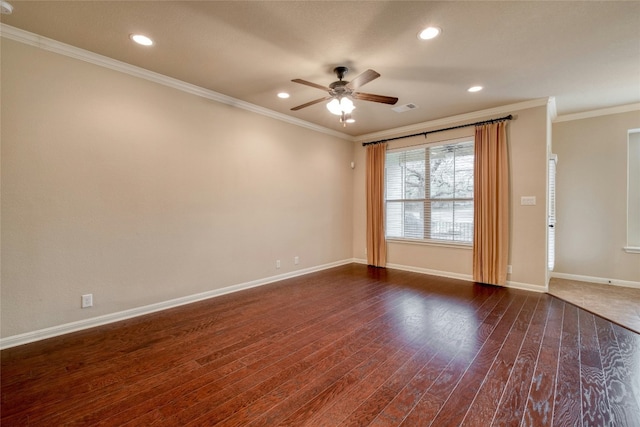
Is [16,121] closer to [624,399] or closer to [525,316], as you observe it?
[624,399]

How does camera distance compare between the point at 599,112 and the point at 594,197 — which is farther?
the point at 594,197

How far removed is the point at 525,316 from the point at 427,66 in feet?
10.1

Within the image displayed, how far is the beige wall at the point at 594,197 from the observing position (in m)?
4.42

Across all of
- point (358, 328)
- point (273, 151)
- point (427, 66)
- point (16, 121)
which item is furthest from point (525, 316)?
point (16, 121)

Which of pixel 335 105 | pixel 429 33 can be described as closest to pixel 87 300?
pixel 335 105

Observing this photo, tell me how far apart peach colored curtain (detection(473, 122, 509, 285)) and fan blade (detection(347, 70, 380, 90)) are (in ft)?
9.33

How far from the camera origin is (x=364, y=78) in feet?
8.79

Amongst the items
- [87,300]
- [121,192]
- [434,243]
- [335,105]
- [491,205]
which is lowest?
[87,300]

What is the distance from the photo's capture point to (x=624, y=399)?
5.93 ft

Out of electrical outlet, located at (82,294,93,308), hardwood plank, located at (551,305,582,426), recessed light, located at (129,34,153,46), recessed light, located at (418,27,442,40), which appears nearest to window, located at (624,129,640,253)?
hardwood plank, located at (551,305,582,426)

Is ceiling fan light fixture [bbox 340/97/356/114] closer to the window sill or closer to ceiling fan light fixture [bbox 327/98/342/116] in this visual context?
ceiling fan light fixture [bbox 327/98/342/116]

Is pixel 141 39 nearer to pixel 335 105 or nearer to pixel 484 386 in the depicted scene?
pixel 335 105

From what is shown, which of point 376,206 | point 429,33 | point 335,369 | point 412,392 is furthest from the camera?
point 376,206

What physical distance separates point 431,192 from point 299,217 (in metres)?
2.55
